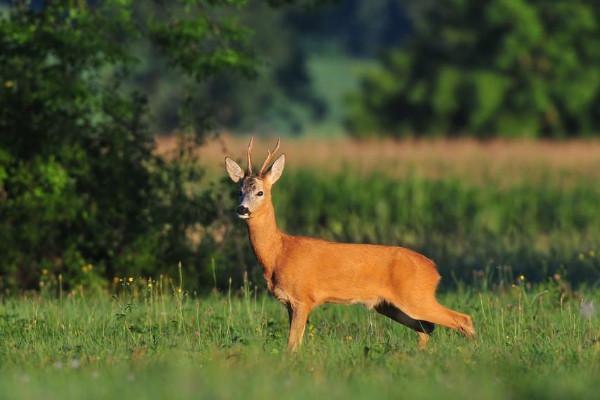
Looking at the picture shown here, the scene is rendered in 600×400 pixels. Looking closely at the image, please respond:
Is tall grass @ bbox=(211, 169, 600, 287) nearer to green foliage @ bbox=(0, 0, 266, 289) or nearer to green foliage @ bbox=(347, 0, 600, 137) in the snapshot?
green foliage @ bbox=(0, 0, 266, 289)

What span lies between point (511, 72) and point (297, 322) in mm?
45166

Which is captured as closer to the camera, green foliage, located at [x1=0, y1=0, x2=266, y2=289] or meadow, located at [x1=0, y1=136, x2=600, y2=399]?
meadow, located at [x1=0, y1=136, x2=600, y2=399]

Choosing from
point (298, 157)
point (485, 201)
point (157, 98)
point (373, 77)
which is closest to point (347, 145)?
point (298, 157)

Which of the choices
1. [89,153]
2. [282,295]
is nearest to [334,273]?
[282,295]

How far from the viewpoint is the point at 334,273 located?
9.87m

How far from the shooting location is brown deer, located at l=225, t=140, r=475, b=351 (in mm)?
9820

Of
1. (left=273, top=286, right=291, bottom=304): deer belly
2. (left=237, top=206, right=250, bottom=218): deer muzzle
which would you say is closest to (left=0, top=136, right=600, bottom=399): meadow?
(left=273, top=286, right=291, bottom=304): deer belly

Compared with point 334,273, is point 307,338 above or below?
below

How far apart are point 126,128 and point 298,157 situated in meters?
16.7

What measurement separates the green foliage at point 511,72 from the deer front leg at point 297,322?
42445 mm

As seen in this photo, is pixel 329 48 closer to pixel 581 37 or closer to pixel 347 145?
pixel 581 37

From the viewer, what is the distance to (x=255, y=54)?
51.2 feet

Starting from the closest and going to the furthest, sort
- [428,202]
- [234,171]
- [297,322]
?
1. [297,322]
2. [234,171]
3. [428,202]

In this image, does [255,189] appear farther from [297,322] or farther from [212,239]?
[212,239]
